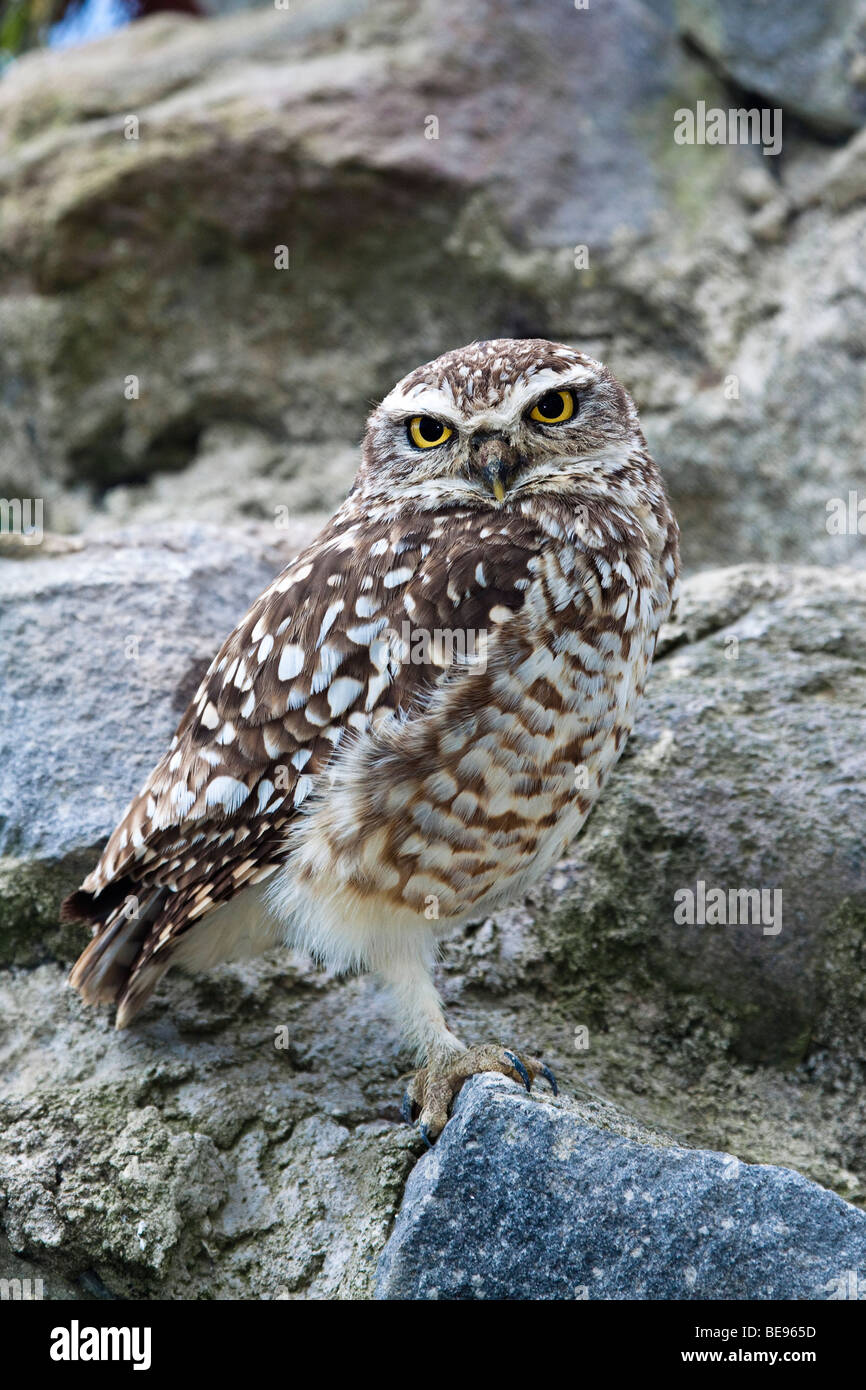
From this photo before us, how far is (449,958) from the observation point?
3.23 meters

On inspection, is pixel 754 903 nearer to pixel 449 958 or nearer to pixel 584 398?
pixel 449 958

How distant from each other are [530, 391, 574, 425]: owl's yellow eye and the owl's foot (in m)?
1.46

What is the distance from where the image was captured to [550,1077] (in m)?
2.74

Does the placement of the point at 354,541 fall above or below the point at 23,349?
below

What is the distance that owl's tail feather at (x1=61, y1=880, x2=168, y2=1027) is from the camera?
2896 mm

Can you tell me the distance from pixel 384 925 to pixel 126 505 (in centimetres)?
237

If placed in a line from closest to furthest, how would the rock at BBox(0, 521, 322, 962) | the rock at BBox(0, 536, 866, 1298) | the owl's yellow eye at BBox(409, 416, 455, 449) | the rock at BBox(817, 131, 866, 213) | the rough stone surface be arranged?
the rock at BBox(0, 536, 866, 1298) → the owl's yellow eye at BBox(409, 416, 455, 449) → the rock at BBox(0, 521, 322, 962) → the rock at BBox(817, 131, 866, 213) → the rough stone surface

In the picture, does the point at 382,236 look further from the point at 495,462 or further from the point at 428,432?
the point at 495,462

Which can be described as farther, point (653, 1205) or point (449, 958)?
point (449, 958)

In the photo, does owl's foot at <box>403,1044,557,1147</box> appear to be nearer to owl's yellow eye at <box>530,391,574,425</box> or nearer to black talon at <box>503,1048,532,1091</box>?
black talon at <box>503,1048,532,1091</box>

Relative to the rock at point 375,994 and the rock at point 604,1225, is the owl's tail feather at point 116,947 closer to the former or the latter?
the rock at point 375,994

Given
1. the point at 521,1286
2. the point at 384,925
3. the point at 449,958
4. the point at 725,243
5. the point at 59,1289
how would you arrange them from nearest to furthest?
the point at 521,1286 < the point at 59,1289 < the point at 384,925 < the point at 449,958 < the point at 725,243

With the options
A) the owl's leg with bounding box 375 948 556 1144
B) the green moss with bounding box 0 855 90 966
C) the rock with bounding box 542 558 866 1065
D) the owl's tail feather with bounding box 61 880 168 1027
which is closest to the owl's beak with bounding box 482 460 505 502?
the rock with bounding box 542 558 866 1065
